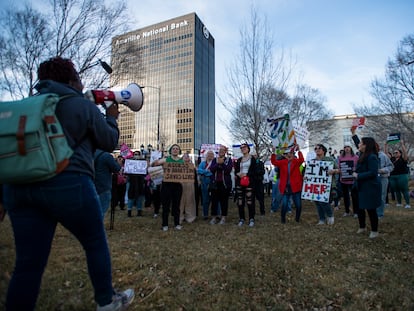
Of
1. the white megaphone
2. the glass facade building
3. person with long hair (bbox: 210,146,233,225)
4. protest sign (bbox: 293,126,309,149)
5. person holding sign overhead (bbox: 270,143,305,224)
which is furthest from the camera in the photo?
the glass facade building

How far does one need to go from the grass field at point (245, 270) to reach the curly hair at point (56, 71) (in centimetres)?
214

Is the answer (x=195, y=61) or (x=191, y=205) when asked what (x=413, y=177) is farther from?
(x=195, y=61)

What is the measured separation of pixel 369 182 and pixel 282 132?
303cm

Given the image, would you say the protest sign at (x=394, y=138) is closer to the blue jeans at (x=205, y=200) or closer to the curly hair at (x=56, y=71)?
the blue jeans at (x=205, y=200)

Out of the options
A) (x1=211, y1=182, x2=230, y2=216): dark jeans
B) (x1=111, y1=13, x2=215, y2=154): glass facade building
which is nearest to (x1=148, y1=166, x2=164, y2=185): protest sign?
(x1=211, y1=182, x2=230, y2=216): dark jeans

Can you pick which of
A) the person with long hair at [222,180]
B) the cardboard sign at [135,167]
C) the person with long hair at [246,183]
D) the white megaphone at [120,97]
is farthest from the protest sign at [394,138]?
the white megaphone at [120,97]

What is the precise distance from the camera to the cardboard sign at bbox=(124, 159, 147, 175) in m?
8.57

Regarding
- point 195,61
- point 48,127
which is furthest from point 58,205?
point 195,61

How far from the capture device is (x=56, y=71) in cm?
197

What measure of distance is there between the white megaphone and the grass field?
1979mm

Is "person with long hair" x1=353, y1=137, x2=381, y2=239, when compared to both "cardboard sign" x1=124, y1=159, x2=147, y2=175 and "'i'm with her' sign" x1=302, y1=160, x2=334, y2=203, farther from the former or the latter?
"cardboard sign" x1=124, y1=159, x2=147, y2=175

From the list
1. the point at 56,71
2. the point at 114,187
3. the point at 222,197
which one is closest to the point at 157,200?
the point at 114,187

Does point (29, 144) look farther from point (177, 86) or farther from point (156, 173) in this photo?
point (177, 86)

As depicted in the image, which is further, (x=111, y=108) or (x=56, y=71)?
(x=111, y=108)
